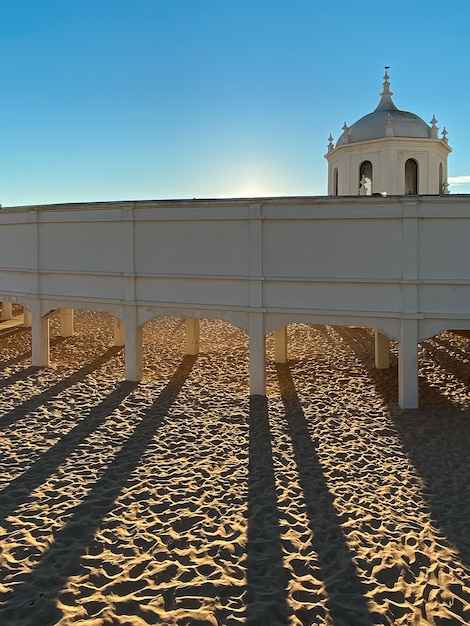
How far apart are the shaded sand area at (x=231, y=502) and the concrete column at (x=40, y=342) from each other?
6.43 feet

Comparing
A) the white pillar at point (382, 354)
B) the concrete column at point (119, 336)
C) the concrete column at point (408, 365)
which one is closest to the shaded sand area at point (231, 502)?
the concrete column at point (408, 365)

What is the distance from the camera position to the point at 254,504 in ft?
26.2

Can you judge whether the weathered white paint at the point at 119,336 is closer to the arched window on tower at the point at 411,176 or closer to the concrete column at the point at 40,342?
the concrete column at the point at 40,342

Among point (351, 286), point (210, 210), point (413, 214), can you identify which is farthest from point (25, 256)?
point (413, 214)

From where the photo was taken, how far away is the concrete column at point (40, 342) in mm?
16938

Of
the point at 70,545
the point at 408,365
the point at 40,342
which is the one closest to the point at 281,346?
the point at 408,365

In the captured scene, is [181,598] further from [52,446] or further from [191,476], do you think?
[52,446]

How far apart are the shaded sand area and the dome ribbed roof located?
411 inches

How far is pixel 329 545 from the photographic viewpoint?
22.5 ft

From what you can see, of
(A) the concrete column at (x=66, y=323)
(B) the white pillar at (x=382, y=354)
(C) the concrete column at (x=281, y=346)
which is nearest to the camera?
(B) the white pillar at (x=382, y=354)

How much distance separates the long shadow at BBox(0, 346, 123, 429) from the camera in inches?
464

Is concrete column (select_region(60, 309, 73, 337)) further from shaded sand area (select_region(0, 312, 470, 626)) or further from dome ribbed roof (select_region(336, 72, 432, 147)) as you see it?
dome ribbed roof (select_region(336, 72, 432, 147))

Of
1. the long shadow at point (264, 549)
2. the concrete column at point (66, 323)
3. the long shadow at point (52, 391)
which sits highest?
the concrete column at point (66, 323)

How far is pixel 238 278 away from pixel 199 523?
7.40 metres
